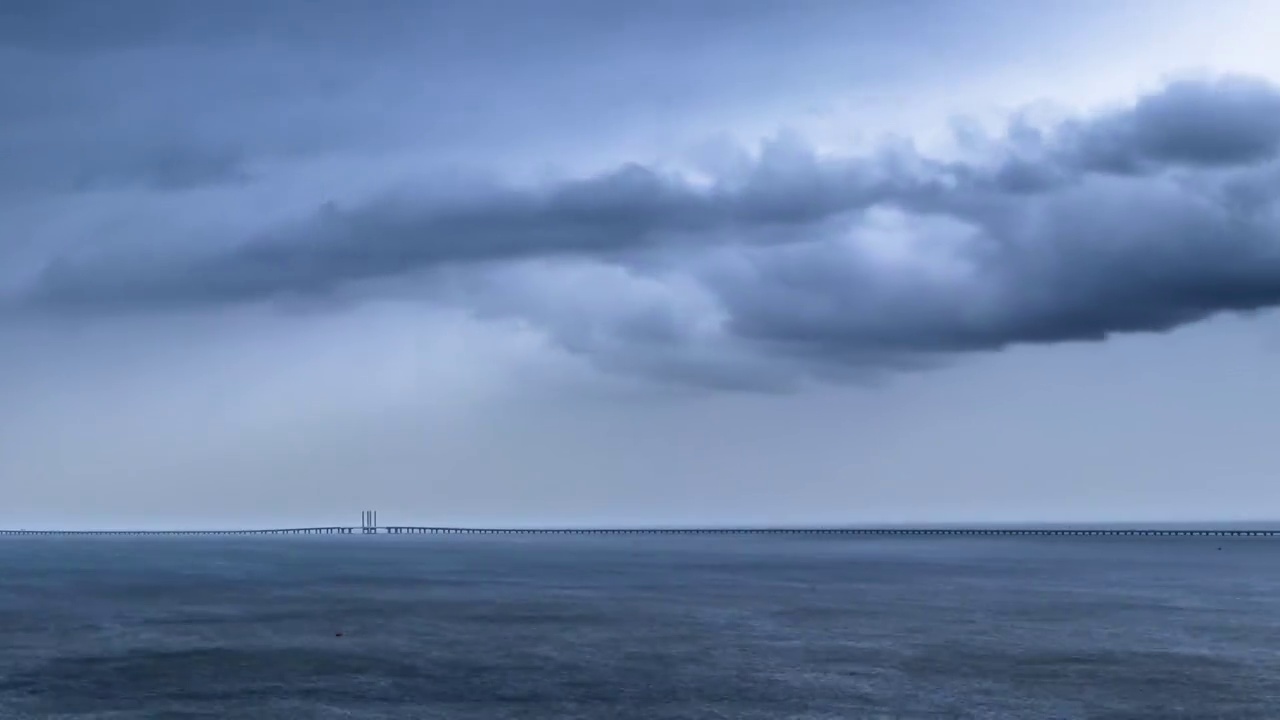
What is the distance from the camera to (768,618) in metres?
95.9

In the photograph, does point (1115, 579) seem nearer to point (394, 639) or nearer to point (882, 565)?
point (882, 565)

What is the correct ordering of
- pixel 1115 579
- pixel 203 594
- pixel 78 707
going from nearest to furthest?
pixel 78 707 < pixel 203 594 < pixel 1115 579

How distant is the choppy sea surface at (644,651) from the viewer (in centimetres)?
5603

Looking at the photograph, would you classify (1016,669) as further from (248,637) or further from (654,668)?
(248,637)

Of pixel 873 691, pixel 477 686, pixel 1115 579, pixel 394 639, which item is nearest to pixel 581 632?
pixel 394 639

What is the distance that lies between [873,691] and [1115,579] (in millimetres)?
105153

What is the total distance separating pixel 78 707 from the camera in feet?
180

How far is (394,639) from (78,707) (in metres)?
28.2

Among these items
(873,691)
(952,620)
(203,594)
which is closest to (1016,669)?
(873,691)

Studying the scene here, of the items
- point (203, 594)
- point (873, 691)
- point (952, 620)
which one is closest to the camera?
point (873, 691)

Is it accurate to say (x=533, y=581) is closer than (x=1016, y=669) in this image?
No

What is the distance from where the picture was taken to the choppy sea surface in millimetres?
56031

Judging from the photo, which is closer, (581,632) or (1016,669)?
(1016,669)

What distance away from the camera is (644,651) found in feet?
244
